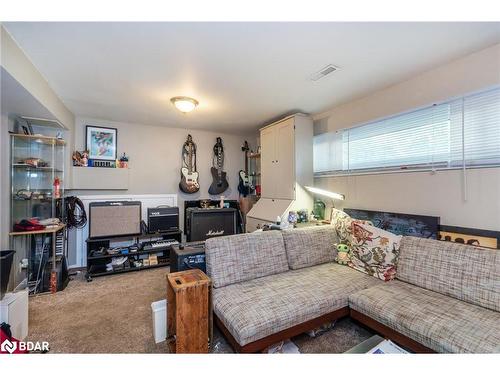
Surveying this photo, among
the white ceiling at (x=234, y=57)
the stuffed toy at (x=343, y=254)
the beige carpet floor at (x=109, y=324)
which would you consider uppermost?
the white ceiling at (x=234, y=57)

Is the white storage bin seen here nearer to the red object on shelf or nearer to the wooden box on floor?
the wooden box on floor

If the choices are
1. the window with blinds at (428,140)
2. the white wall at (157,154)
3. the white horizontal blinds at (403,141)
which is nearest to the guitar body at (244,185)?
the white wall at (157,154)

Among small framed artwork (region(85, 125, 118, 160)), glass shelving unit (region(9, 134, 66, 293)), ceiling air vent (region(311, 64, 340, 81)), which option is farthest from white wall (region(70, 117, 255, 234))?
ceiling air vent (region(311, 64, 340, 81))

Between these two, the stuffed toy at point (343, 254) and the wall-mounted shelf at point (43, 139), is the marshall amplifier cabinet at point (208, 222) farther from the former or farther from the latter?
the stuffed toy at point (343, 254)

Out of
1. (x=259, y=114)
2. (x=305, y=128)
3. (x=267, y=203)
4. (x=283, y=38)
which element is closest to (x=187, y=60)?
(x=283, y=38)

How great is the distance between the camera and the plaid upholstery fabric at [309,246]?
231 cm

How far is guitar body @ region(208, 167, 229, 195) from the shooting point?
4484mm

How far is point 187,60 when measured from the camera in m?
1.94

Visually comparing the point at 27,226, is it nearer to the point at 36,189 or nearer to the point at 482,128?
the point at 36,189

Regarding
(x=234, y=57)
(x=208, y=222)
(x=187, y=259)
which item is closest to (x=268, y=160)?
(x=208, y=222)

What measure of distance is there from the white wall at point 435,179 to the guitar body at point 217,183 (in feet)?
7.85

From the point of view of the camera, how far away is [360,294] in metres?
1.81
